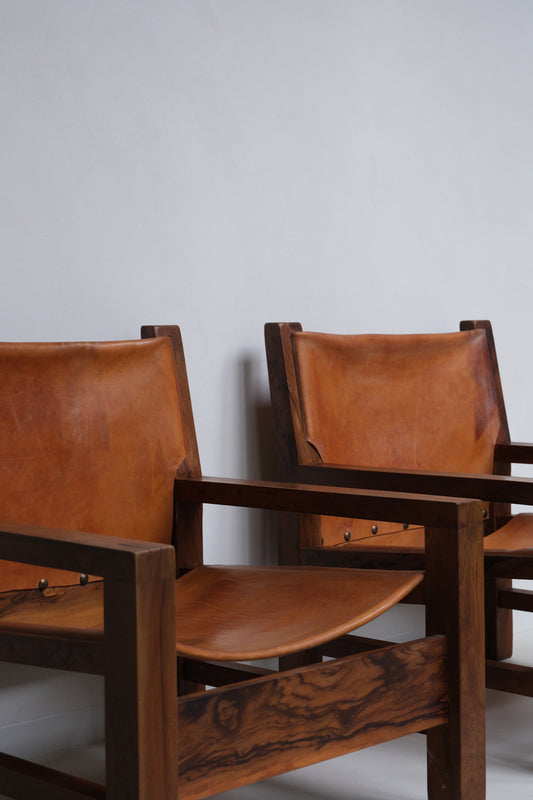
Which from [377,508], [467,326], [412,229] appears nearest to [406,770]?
[377,508]

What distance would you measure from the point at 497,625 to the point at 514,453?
0.39 meters

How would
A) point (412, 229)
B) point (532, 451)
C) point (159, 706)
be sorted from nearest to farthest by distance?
point (159, 706) < point (532, 451) < point (412, 229)

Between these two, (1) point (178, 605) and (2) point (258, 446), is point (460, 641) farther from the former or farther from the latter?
(2) point (258, 446)

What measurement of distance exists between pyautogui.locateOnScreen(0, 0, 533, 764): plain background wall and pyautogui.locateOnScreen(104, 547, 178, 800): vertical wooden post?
758 millimetres

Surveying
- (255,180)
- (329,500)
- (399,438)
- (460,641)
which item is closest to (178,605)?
(329,500)

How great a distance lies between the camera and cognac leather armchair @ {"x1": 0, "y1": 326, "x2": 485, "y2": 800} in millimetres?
936

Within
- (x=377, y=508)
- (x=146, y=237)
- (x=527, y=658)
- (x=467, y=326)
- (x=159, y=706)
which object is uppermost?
(x=146, y=237)

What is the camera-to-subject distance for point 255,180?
6.28 ft

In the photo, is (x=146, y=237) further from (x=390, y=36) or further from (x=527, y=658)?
(x=527, y=658)

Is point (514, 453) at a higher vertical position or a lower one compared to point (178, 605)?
higher

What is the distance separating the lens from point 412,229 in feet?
7.26

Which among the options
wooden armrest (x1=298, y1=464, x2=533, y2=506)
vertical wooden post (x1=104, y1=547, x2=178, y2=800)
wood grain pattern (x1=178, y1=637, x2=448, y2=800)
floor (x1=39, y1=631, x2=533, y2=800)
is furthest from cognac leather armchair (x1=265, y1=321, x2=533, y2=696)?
vertical wooden post (x1=104, y1=547, x2=178, y2=800)

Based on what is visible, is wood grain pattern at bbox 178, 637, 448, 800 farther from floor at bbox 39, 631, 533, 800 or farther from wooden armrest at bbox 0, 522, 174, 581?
floor at bbox 39, 631, 533, 800

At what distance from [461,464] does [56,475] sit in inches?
32.3
